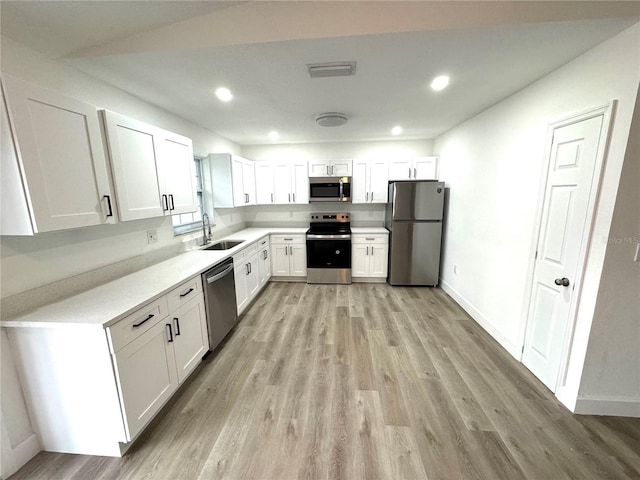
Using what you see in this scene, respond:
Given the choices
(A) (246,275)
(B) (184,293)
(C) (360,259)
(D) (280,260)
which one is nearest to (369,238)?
(C) (360,259)

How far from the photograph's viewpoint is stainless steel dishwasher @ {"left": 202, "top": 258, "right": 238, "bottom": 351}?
2.34 m

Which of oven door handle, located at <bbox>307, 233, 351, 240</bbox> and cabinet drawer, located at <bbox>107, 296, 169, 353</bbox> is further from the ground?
Answer: oven door handle, located at <bbox>307, 233, 351, 240</bbox>

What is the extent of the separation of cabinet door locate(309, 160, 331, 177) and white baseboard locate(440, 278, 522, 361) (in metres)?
2.73

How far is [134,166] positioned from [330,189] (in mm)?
3003

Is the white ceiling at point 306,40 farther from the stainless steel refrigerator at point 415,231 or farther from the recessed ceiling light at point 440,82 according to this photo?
the stainless steel refrigerator at point 415,231

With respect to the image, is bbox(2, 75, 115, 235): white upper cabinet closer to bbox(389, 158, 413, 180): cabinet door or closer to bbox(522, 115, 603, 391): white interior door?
bbox(522, 115, 603, 391): white interior door

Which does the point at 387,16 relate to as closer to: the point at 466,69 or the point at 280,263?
the point at 466,69

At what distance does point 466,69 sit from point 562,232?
1444mm

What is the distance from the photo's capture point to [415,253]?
401cm

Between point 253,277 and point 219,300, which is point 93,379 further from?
point 253,277

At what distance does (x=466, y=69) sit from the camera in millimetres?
1894

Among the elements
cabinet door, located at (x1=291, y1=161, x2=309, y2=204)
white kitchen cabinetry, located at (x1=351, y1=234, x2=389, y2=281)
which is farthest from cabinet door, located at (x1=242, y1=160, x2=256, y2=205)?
white kitchen cabinetry, located at (x1=351, y1=234, x2=389, y2=281)

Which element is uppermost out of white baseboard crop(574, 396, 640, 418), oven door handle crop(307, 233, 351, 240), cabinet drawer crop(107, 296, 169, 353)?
oven door handle crop(307, 233, 351, 240)

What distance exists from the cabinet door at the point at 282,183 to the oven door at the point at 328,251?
35.5 inches
